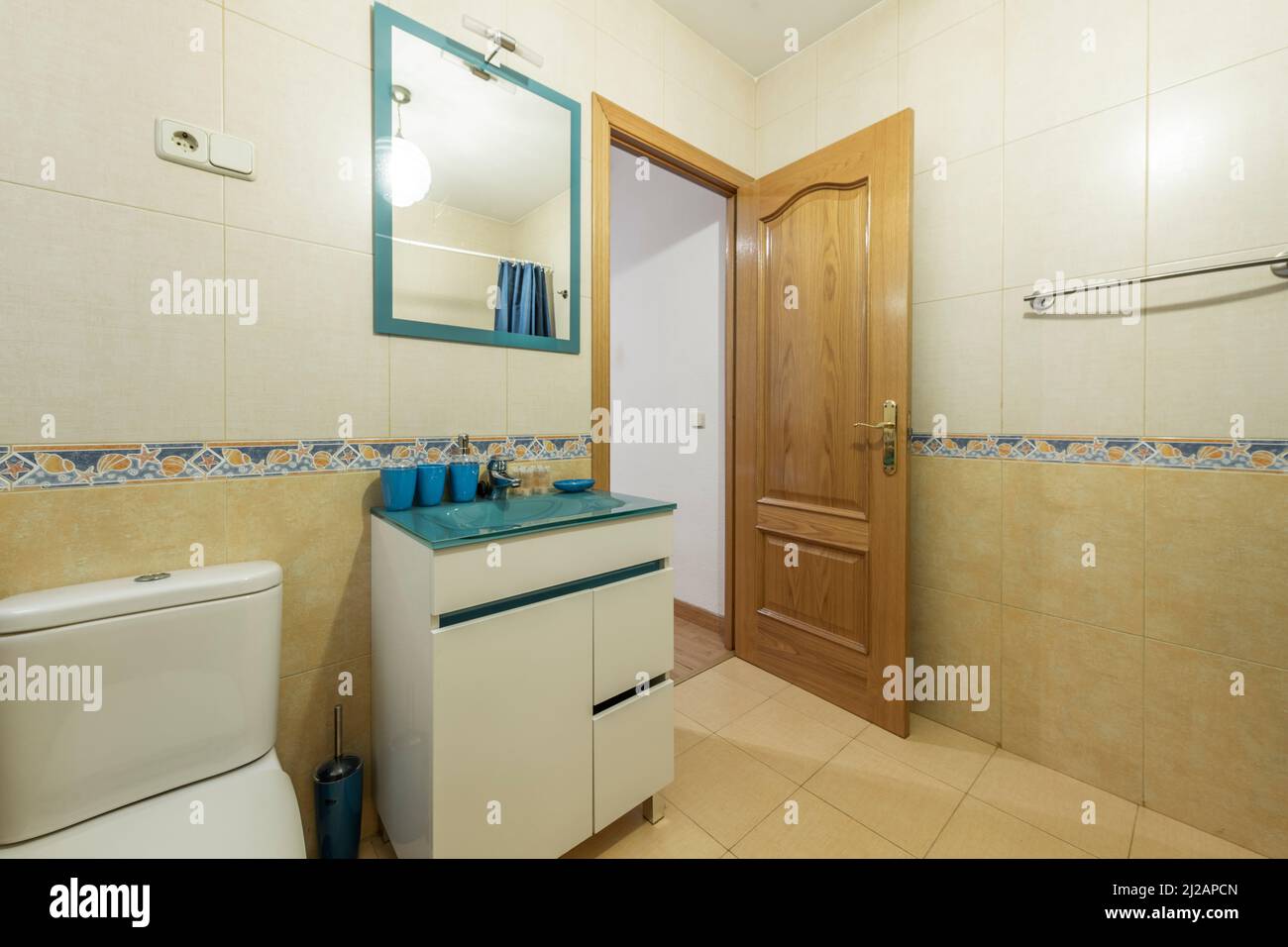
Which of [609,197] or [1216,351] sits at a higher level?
[609,197]

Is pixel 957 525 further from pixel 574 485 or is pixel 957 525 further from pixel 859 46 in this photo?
pixel 859 46

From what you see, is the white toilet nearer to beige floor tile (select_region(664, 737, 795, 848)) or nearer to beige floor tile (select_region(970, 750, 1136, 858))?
beige floor tile (select_region(664, 737, 795, 848))

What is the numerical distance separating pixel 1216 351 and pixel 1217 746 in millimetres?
1019

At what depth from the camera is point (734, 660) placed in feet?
7.60

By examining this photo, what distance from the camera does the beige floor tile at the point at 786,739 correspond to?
63.2 inches

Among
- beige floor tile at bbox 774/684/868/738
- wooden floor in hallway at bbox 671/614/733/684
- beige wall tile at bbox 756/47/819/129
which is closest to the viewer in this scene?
beige floor tile at bbox 774/684/868/738

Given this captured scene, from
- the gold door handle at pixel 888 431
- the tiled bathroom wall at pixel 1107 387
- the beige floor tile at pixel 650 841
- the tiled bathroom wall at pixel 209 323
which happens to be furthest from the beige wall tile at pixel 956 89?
the beige floor tile at pixel 650 841

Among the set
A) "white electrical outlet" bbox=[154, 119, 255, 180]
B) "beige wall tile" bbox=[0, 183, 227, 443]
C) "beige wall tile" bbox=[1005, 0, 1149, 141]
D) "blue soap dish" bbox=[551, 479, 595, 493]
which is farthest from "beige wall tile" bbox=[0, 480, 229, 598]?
"beige wall tile" bbox=[1005, 0, 1149, 141]

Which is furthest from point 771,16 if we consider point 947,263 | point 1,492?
point 1,492

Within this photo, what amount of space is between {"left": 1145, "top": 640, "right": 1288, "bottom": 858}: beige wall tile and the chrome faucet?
184 centimetres

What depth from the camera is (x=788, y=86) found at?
7.06ft

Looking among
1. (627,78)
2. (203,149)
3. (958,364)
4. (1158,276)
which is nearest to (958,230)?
(958,364)

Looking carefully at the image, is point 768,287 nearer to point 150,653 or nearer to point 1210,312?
point 1210,312

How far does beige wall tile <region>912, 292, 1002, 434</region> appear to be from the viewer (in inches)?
65.1
